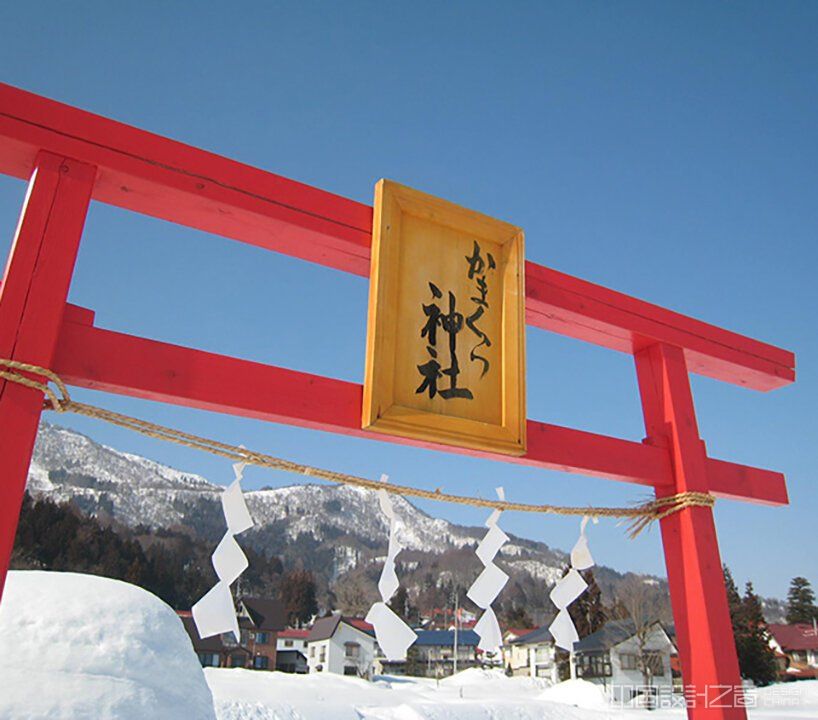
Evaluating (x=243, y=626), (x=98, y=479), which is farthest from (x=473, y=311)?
(x=98, y=479)

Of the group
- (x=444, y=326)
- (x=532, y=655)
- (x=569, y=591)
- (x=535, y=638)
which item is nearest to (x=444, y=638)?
(x=532, y=655)

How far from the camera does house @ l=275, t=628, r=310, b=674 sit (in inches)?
1639

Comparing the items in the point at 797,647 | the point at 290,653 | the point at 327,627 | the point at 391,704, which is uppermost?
the point at 327,627

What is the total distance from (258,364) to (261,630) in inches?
1560

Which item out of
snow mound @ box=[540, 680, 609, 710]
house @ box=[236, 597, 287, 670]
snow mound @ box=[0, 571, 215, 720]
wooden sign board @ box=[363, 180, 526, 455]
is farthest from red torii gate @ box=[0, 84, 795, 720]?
house @ box=[236, 597, 287, 670]

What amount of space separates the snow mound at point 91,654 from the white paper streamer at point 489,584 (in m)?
2.68

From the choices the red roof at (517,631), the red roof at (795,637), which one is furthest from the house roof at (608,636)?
the red roof at (795,637)

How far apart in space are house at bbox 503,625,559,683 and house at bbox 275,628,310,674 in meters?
12.8

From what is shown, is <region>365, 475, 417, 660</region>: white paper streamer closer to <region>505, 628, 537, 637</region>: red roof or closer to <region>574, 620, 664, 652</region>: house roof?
<region>574, 620, 664, 652</region>: house roof

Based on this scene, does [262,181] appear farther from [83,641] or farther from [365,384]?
[83,641]

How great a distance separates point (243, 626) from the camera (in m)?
36.3

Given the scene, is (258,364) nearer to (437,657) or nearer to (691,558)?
(691,558)

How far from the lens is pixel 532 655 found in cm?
3709

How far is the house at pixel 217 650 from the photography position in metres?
33.0
